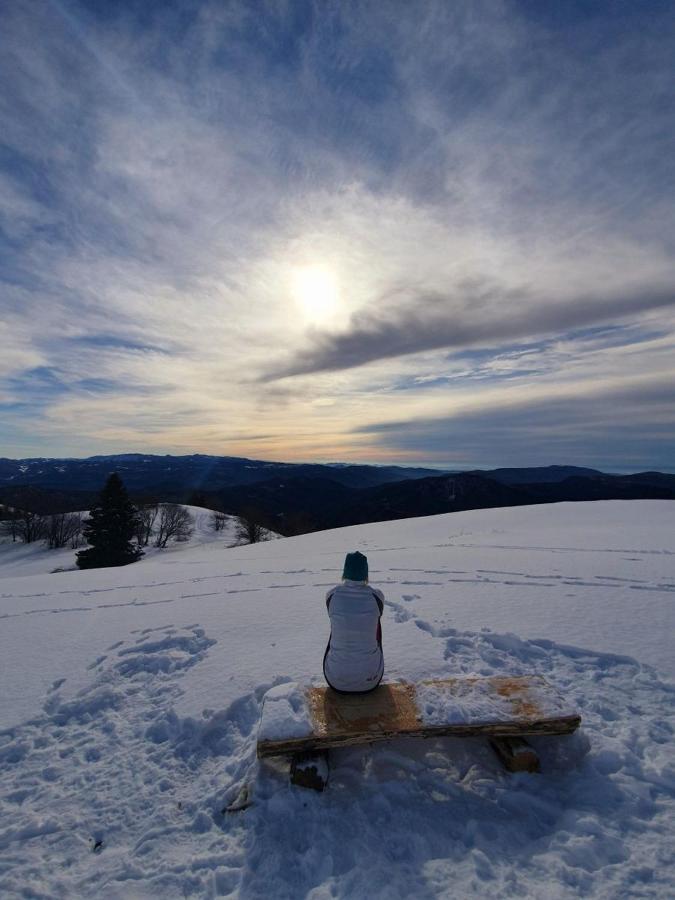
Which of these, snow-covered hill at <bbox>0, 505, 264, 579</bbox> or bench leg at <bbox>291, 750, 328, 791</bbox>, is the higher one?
bench leg at <bbox>291, 750, 328, 791</bbox>

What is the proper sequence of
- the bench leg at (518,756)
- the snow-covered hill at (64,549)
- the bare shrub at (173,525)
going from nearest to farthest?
the bench leg at (518,756) → the snow-covered hill at (64,549) → the bare shrub at (173,525)

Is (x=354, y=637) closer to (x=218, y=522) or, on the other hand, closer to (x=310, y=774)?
(x=310, y=774)

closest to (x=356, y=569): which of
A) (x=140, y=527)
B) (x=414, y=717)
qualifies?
(x=414, y=717)

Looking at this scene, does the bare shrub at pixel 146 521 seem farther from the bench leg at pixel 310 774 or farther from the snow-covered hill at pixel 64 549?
the bench leg at pixel 310 774

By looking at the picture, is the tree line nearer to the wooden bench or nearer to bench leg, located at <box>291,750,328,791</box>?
the wooden bench

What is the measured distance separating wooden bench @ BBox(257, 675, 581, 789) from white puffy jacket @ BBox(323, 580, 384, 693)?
161 mm

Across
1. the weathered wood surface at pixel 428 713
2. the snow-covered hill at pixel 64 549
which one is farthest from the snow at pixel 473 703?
the snow-covered hill at pixel 64 549

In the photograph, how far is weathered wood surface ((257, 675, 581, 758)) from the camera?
3.53 meters

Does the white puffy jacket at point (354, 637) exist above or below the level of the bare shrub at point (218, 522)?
above

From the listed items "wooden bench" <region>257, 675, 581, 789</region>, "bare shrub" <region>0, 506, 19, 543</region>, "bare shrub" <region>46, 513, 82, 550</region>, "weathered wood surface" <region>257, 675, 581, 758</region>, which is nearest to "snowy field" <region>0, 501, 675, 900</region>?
"wooden bench" <region>257, 675, 581, 789</region>

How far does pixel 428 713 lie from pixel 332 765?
101cm

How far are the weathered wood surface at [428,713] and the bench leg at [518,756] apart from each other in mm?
128

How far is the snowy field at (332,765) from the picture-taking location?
9.57ft

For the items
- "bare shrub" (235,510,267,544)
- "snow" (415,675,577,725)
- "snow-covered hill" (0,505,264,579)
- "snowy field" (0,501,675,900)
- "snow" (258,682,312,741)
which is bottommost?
"snow-covered hill" (0,505,264,579)
